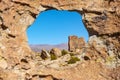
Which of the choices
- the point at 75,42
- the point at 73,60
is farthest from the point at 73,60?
the point at 75,42

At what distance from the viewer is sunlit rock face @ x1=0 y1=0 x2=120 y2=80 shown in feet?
76.4

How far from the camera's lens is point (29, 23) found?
78.0 ft

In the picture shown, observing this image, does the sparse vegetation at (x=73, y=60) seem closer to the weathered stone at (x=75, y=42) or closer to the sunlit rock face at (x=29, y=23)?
the sunlit rock face at (x=29, y=23)

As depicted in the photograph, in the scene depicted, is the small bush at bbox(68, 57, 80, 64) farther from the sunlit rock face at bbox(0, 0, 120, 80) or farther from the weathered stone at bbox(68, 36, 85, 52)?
the weathered stone at bbox(68, 36, 85, 52)

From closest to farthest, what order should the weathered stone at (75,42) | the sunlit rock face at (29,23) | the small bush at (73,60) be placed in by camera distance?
1. the sunlit rock face at (29,23)
2. the small bush at (73,60)
3. the weathered stone at (75,42)

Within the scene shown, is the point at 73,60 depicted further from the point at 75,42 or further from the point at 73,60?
the point at 75,42

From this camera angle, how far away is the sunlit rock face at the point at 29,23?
76.4 feet

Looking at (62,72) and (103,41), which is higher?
(103,41)

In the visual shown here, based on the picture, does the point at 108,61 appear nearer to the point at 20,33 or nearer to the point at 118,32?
the point at 118,32

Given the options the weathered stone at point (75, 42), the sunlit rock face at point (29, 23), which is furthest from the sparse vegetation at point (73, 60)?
the weathered stone at point (75, 42)

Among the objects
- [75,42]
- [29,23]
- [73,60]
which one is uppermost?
[29,23]

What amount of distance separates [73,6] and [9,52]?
5.27 meters

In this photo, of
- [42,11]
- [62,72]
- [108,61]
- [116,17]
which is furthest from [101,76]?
[42,11]

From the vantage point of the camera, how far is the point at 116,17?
77.5 feet
